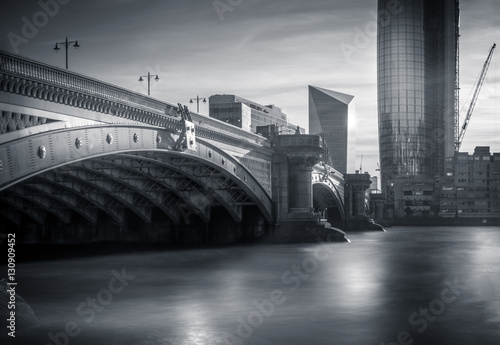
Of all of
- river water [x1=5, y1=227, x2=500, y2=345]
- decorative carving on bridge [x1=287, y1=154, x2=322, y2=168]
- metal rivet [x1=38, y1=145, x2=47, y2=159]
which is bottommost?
river water [x1=5, y1=227, x2=500, y2=345]

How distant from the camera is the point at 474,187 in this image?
637ft

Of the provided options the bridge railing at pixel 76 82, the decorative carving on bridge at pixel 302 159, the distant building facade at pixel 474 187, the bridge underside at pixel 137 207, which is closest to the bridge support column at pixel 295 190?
the decorative carving on bridge at pixel 302 159

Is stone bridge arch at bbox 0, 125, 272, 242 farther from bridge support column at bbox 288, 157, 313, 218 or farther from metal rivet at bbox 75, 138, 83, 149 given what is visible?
bridge support column at bbox 288, 157, 313, 218

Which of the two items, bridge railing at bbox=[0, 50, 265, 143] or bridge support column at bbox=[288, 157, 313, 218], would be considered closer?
bridge railing at bbox=[0, 50, 265, 143]

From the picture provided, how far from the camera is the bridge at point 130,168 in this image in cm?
3045

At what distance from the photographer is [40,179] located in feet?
169

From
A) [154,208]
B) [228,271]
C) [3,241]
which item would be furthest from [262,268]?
[3,241]

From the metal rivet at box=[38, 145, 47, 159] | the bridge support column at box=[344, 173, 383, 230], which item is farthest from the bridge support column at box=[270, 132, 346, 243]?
the bridge support column at box=[344, 173, 383, 230]

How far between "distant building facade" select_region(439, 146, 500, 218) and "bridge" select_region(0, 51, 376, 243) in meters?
117

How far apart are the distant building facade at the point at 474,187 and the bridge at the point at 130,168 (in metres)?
117

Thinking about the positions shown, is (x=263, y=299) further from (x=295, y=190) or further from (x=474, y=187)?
(x=474, y=187)

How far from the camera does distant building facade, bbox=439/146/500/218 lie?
192 metres

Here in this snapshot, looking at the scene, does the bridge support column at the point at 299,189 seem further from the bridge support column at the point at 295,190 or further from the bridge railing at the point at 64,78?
the bridge railing at the point at 64,78

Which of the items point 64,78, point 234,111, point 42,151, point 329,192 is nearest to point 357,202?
point 329,192
